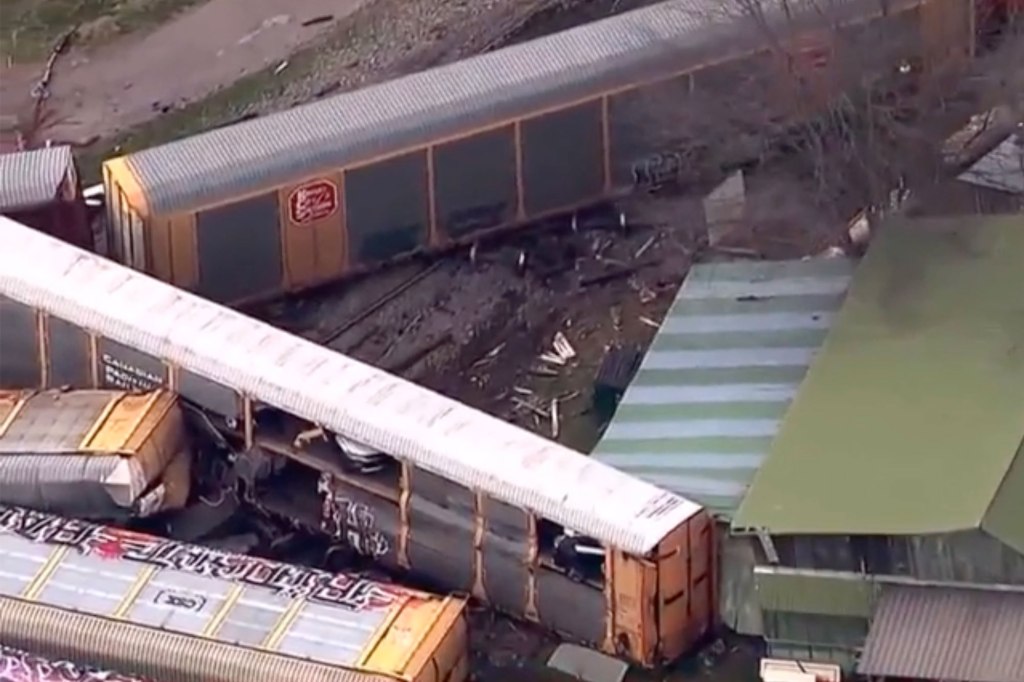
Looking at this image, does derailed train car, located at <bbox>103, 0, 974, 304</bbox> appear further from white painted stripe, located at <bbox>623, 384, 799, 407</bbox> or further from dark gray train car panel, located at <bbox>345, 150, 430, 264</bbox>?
white painted stripe, located at <bbox>623, 384, 799, 407</bbox>

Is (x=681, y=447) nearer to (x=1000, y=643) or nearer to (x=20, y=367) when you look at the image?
(x=1000, y=643)

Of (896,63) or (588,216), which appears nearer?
(896,63)

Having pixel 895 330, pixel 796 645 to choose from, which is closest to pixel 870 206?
pixel 895 330

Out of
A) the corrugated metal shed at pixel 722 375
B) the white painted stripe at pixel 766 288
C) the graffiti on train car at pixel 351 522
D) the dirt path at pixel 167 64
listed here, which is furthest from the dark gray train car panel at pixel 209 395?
the dirt path at pixel 167 64

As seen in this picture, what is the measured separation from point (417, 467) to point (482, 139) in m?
6.18

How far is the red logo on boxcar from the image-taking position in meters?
24.3

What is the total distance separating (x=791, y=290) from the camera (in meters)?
22.2

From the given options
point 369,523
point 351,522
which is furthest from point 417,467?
point 351,522

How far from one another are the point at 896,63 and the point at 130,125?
1045 centimetres

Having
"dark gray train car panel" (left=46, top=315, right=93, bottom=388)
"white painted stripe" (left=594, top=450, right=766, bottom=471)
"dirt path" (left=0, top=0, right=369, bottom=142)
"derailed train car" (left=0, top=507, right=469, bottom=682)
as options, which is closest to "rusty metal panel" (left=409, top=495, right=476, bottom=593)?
"derailed train car" (left=0, top=507, right=469, bottom=682)

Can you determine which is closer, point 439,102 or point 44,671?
point 44,671

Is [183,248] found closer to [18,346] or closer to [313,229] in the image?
[313,229]

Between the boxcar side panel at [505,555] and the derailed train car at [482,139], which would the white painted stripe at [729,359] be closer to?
the boxcar side panel at [505,555]

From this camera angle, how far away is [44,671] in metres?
18.7
